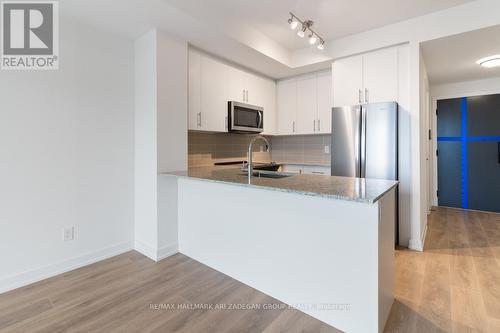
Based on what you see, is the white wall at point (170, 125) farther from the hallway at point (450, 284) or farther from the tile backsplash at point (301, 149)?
the tile backsplash at point (301, 149)

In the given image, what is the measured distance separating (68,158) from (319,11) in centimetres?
289

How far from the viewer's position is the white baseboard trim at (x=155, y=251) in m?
2.55

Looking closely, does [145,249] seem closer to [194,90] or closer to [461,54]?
[194,90]

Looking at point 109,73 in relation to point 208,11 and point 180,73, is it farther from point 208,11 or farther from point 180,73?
point 208,11

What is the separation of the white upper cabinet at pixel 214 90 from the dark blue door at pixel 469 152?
3787 mm

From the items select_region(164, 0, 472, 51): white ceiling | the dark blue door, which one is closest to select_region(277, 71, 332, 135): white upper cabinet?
select_region(164, 0, 472, 51): white ceiling

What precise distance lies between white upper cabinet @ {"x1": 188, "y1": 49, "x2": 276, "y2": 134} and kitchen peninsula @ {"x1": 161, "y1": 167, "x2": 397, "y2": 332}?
1079mm

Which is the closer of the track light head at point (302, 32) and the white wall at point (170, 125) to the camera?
the track light head at point (302, 32)

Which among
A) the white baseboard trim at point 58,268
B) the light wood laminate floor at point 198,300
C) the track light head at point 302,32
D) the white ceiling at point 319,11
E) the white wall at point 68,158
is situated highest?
the white ceiling at point 319,11

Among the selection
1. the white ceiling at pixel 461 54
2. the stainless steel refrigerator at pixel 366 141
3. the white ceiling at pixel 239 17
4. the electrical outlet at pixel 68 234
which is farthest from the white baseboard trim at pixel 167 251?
the white ceiling at pixel 461 54

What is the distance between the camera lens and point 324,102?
12.4 ft

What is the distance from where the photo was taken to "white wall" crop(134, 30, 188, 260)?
2531 mm

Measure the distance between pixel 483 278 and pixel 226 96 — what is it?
3.25 meters

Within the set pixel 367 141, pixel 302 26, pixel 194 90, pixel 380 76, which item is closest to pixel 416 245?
pixel 367 141
